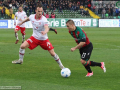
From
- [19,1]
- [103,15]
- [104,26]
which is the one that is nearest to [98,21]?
[104,26]

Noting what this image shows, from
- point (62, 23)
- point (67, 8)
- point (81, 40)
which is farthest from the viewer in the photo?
point (67, 8)

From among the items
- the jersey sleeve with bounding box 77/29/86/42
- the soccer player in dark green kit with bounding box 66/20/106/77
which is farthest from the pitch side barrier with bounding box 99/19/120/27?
the jersey sleeve with bounding box 77/29/86/42

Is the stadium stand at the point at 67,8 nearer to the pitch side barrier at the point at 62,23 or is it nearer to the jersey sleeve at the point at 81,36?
the pitch side barrier at the point at 62,23

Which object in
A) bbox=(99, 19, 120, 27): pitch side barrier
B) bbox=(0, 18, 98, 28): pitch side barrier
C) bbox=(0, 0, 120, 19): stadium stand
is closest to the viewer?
bbox=(0, 18, 98, 28): pitch side barrier

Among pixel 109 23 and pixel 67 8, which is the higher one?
pixel 67 8

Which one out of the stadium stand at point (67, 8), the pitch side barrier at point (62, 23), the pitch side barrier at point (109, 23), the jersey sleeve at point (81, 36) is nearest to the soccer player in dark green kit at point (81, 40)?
the jersey sleeve at point (81, 36)

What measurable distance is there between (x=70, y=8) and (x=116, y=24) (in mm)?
8971

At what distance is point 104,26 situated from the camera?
134 ft

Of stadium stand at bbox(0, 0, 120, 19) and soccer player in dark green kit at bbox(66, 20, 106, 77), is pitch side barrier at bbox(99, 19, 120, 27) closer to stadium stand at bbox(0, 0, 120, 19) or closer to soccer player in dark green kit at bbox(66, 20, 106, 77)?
stadium stand at bbox(0, 0, 120, 19)

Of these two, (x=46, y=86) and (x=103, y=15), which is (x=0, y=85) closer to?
(x=46, y=86)

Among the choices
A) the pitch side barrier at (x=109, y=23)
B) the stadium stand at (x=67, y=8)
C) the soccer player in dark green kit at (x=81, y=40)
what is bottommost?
the pitch side barrier at (x=109, y=23)

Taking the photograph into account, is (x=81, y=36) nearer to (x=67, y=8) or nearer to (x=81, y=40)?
(x=81, y=40)

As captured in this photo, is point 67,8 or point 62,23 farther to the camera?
point 67,8

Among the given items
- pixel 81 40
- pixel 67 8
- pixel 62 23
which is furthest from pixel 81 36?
pixel 67 8
